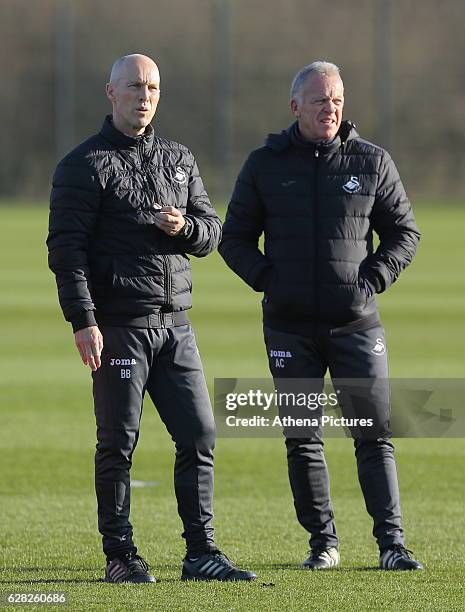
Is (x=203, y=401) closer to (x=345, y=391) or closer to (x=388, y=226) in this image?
(x=345, y=391)

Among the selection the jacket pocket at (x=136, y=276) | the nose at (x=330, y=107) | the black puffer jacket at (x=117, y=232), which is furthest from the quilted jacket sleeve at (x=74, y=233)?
the nose at (x=330, y=107)

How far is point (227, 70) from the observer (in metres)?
51.6

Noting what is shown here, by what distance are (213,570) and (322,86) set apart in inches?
79.2

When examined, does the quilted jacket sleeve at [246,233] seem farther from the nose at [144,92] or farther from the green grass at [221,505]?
the green grass at [221,505]

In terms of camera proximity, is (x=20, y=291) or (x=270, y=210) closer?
(x=270, y=210)

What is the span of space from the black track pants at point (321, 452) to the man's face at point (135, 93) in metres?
1.14

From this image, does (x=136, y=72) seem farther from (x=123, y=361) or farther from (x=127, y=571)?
(x=127, y=571)

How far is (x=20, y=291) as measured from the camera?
27.2 m

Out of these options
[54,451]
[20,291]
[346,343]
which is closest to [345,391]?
[346,343]

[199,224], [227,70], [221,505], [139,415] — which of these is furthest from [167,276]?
[227,70]

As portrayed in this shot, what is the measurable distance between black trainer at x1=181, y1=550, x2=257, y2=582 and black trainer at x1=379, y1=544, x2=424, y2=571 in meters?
0.60

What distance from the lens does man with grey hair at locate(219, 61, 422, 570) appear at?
652cm

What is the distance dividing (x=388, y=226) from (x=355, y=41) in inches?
1792

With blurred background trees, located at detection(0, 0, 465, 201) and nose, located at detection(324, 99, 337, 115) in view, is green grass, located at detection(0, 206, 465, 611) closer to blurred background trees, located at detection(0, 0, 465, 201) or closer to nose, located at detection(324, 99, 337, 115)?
nose, located at detection(324, 99, 337, 115)
